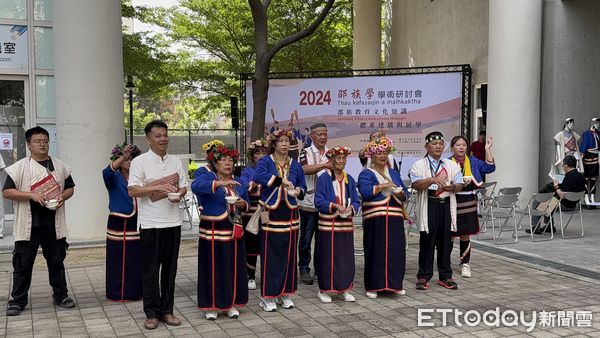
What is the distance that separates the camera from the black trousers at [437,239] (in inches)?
274

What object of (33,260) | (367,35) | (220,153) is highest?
(367,35)

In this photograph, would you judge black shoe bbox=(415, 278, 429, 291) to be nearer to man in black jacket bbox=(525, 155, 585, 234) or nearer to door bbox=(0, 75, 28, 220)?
man in black jacket bbox=(525, 155, 585, 234)

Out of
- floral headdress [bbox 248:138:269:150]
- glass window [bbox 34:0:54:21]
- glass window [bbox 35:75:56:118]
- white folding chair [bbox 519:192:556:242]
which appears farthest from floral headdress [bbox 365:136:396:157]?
glass window [bbox 34:0:54:21]

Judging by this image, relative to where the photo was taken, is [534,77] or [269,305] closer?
[269,305]

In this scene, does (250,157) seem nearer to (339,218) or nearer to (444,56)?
(339,218)

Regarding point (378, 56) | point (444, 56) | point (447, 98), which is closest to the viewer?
point (447, 98)

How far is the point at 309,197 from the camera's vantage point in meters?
7.32

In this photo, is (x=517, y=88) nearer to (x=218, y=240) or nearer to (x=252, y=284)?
(x=252, y=284)

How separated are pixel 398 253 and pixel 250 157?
7.24 ft

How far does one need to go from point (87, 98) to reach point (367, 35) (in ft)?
44.8

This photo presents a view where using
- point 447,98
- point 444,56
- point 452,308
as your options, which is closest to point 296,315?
point 452,308

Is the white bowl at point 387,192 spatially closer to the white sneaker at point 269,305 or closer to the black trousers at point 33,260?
the white sneaker at point 269,305

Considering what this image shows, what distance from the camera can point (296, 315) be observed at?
602 cm

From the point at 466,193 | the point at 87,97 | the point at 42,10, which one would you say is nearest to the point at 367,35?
the point at 42,10
